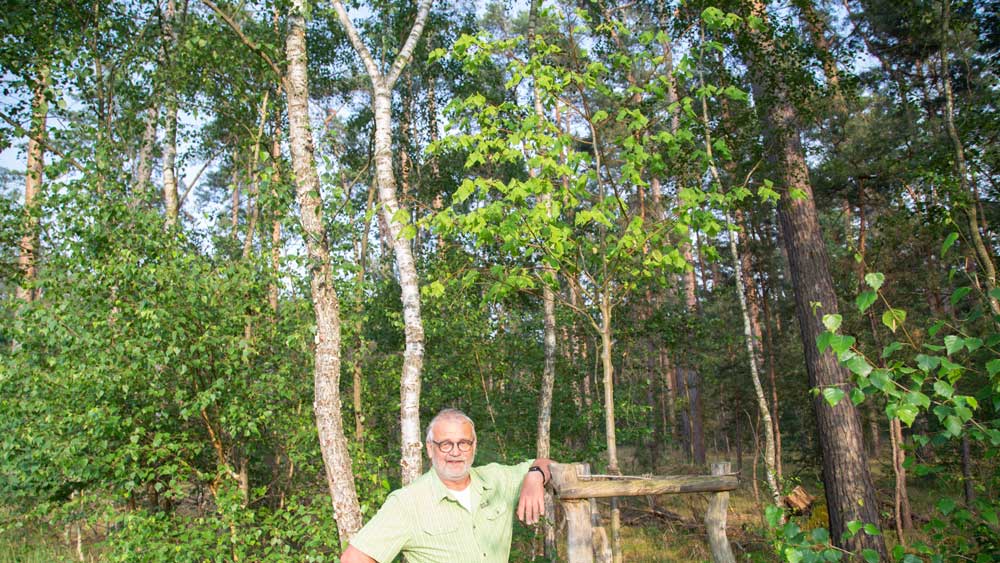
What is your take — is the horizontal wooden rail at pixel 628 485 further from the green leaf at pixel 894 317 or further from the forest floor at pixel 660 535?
the forest floor at pixel 660 535

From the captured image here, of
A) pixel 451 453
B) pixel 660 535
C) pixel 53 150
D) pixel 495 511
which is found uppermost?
pixel 53 150

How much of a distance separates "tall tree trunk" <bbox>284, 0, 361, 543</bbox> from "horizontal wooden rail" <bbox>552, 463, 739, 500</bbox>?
3059 millimetres

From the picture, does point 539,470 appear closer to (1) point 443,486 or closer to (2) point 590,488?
(2) point 590,488

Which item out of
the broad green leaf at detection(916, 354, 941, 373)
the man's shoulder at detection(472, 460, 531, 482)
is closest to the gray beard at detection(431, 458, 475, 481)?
the man's shoulder at detection(472, 460, 531, 482)

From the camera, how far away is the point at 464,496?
9.81 feet

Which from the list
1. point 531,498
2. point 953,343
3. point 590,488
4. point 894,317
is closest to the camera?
point 953,343

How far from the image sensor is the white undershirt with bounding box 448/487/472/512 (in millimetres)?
2945

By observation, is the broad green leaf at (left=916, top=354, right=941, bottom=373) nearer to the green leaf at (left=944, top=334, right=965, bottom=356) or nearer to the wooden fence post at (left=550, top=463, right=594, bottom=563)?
the green leaf at (left=944, top=334, right=965, bottom=356)

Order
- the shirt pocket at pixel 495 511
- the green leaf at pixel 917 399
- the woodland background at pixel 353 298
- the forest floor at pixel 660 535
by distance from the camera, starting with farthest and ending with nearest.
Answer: the forest floor at pixel 660 535 → the woodland background at pixel 353 298 → the shirt pocket at pixel 495 511 → the green leaf at pixel 917 399

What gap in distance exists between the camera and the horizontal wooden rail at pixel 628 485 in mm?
3361

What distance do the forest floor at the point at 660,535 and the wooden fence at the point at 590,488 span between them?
4509 millimetres

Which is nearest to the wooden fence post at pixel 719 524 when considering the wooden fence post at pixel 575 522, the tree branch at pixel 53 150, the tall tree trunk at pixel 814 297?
the wooden fence post at pixel 575 522

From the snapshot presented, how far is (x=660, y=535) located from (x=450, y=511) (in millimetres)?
10065

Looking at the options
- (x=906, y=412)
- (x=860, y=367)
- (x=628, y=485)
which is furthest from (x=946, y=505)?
(x=628, y=485)
